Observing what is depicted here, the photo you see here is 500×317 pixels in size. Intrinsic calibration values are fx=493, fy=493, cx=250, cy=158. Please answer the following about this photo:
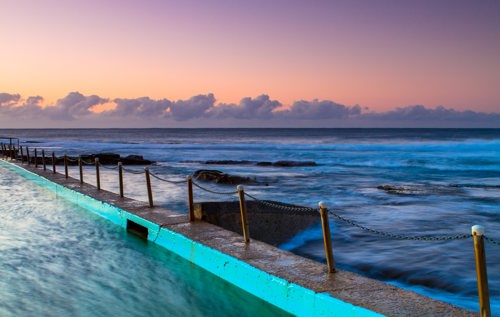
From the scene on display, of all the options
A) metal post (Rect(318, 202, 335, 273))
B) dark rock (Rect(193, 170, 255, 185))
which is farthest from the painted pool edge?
dark rock (Rect(193, 170, 255, 185))

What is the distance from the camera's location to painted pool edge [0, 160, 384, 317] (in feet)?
16.2

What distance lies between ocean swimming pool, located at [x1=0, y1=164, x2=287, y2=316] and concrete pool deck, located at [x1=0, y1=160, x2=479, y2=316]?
0.62 feet

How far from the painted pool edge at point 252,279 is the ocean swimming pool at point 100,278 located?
0.12m

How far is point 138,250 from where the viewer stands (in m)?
9.01

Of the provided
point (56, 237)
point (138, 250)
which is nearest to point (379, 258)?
point (138, 250)

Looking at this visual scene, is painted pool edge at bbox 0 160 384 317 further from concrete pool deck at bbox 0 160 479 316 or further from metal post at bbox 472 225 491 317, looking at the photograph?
metal post at bbox 472 225 491 317

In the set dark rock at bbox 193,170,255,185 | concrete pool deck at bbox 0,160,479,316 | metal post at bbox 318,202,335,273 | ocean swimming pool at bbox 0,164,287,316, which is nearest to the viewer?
concrete pool deck at bbox 0,160,479,316

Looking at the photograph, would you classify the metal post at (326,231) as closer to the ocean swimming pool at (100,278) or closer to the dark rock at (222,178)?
the ocean swimming pool at (100,278)

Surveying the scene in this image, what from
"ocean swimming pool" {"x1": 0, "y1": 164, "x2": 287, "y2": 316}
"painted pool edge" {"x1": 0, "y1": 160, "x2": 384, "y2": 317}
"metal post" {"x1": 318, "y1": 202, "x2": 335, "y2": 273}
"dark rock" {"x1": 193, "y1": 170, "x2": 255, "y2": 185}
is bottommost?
"dark rock" {"x1": 193, "y1": 170, "x2": 255, "y2": 185}

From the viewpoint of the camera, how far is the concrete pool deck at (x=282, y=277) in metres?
4.69

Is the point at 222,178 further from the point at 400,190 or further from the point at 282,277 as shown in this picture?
the point at 282,277

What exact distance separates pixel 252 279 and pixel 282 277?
0.62 m

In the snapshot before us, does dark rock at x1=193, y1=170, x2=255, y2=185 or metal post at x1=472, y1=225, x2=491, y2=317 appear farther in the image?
dark rock at x1=193, y1=170, x2=255, y2=185

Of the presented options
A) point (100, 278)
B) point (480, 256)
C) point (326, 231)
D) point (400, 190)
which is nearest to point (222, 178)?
point (400, 190)
